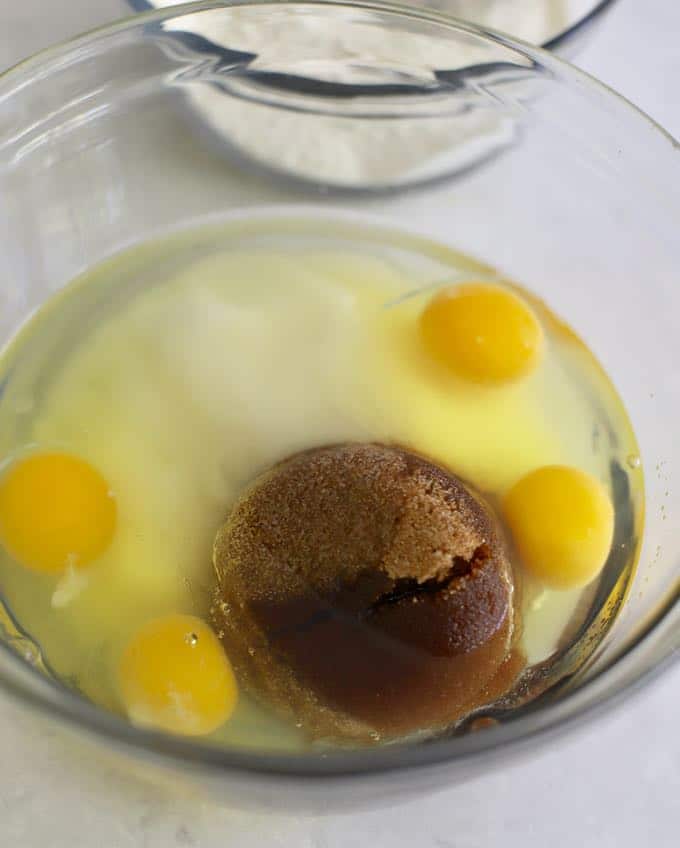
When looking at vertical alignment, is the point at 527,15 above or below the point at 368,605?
above

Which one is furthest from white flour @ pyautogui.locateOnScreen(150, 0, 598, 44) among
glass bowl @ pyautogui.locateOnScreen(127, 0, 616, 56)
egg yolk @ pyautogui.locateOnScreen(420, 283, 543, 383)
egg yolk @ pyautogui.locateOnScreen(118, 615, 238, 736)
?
egg yolk @ pyautogui.locateOnScreen(118, 615, 238, 736)

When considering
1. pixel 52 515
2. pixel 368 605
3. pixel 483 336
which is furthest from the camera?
pixel 483 336

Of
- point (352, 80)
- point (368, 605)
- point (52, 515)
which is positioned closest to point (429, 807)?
point (368, 605)

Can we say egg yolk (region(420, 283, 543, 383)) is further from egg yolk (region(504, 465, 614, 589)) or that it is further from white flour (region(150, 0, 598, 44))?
white flour (region(150, 0, 598, 44))

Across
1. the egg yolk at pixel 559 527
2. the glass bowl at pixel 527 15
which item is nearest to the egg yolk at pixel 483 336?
the egg yolk at pixel 559 527

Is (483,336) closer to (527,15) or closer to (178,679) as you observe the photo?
(527,15)

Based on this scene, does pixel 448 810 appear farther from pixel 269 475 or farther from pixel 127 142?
pixel 127 142

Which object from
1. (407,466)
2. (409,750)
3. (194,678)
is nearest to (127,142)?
(407,466)
